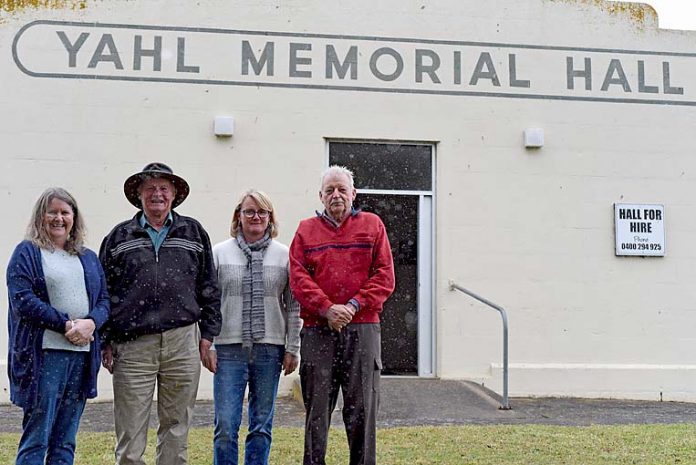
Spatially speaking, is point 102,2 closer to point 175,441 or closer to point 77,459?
point 77,459

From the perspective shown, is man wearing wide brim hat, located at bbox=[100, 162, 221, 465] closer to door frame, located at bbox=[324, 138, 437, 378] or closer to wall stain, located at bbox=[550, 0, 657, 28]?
door frame, located at bbox=[324, 138, 437, 378]

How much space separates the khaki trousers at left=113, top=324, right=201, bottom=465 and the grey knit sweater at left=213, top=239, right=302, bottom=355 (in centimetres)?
24

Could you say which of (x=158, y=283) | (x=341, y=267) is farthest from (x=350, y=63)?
(x=158, y=283)

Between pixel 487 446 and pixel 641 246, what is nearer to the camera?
pixel 487 446

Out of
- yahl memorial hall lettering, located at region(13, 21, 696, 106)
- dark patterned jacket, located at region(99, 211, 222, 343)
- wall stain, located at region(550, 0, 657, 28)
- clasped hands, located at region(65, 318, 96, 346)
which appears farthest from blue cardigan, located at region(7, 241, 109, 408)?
wall stain, located at region(550, 0, 657, 28)

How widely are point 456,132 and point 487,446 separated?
13.6ft

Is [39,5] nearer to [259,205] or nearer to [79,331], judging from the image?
[259,205]

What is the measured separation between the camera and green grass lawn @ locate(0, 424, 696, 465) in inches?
218

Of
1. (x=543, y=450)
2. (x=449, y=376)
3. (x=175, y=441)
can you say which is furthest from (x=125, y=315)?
(x=449, y=376)

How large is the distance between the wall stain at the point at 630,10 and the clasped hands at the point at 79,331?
7.20m

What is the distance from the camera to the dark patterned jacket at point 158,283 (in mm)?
4188

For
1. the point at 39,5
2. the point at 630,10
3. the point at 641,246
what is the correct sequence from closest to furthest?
the point at 39,5
the point at 641,246
the point at 630,10

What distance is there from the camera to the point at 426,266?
9055mm

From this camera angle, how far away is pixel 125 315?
418 cm
